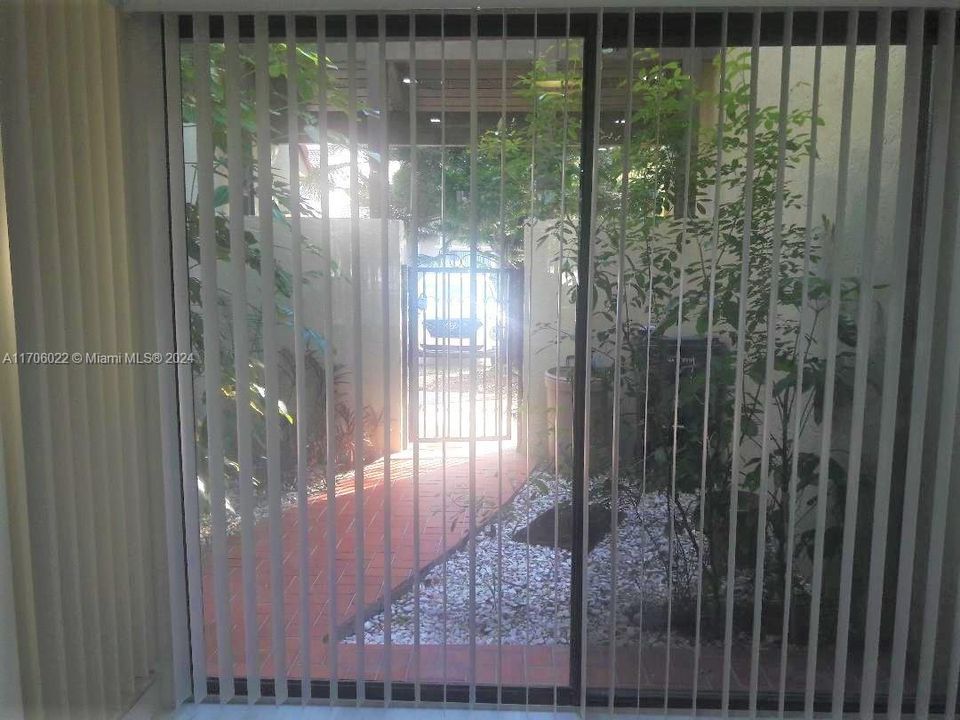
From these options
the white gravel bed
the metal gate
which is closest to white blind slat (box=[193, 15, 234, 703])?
the white gravel bed

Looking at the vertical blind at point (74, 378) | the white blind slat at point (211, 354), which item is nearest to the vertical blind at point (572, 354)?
the white blind slat at point (211, 354)

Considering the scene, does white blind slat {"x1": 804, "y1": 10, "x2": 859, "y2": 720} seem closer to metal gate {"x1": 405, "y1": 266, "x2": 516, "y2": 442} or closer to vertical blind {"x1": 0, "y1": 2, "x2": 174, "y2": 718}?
metal gate {"x1": 405, "y1": 266, "x2": 516, "y2": 442}

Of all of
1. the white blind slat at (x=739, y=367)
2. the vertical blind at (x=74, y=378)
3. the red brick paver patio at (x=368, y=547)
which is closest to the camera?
the vertical blind at (x=74, y=378)

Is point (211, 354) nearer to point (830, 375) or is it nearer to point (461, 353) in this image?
point (461, 353)

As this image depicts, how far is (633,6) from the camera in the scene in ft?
5.88

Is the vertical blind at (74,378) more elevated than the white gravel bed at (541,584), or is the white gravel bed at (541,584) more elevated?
the vertical blind at (74,378)

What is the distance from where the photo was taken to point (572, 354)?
1.97m

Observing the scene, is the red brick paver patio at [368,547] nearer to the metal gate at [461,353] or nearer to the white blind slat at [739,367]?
the metal gate at [461,353]

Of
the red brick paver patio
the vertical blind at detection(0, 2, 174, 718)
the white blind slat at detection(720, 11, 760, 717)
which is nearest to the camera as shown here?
the vertical blind at detection(0, 2, 174, 718)

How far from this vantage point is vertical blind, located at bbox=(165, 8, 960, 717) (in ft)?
6.12

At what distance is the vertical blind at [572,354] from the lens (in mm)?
1866

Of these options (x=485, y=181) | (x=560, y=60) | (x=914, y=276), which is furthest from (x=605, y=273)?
(x=914, y=276)

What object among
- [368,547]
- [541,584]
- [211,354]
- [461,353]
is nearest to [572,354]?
[461,353]

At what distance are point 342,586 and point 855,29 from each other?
204cm
